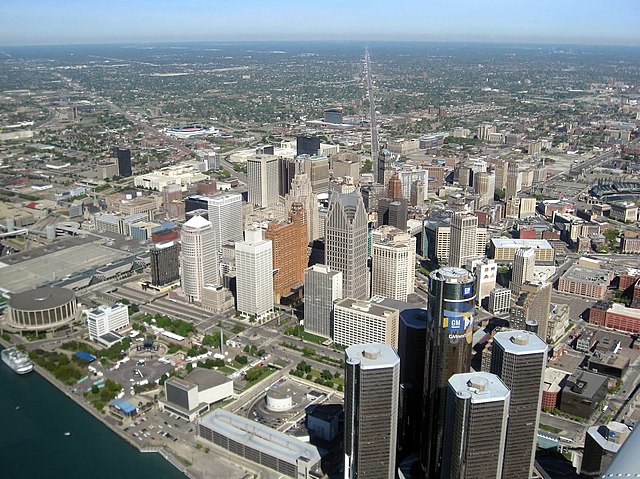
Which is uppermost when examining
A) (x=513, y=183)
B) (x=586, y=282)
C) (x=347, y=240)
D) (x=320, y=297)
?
(x=347, y=240)

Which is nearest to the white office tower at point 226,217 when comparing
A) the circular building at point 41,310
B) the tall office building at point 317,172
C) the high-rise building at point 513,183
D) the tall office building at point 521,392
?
the circular building at point 41,310

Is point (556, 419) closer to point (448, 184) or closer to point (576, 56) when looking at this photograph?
point (448, 184)

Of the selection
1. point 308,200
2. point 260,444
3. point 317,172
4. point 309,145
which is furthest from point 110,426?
point 309,145

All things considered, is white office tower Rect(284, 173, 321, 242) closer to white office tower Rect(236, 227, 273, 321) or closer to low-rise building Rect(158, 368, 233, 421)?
white office tower Rect(236, 227, 273, 321)

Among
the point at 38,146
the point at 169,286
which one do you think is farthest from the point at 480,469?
the point at 38,146

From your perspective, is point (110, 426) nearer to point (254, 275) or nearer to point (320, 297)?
point (254, 275)

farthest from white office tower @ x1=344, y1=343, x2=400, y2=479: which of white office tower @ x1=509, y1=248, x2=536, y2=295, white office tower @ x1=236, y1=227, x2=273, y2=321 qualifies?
white office tower @ x1=509, y1=248, x2=536, y2=295
